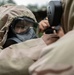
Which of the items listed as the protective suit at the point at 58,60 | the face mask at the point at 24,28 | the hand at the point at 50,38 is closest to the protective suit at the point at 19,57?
the hand at the point at 50,38

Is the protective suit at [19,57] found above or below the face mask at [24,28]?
above

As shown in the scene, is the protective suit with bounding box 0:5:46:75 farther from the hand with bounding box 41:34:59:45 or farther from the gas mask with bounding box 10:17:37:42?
the gas mask with bounding box 10:17:37:42

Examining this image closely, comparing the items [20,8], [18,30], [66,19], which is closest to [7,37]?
[18,30]

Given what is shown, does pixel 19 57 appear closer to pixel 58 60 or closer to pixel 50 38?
pixel 50 38

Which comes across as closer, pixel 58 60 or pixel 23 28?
pixel 58 60

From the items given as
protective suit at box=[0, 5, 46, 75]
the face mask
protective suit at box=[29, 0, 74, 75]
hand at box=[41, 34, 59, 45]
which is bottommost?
the face mask

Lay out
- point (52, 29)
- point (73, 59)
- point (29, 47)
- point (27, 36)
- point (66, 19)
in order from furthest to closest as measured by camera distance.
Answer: point (27, 36), point (52, 29), point (29, 47), point (66, 19), point (73, 59)

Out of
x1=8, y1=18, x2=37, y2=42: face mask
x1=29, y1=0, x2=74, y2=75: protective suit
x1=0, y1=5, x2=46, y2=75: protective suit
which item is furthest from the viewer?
x1=8, y1=18, x2=37, y2=42: face mask

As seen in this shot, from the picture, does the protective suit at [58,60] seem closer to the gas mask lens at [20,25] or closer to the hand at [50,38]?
the hand at [50,38]

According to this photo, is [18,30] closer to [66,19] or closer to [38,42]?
[38,42]

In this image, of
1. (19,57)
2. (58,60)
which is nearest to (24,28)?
(19,57)

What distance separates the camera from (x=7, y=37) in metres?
3.01

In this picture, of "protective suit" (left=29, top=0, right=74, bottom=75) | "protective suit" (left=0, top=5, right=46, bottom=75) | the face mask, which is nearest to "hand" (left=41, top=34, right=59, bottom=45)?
"protective suit" (left=0, top=5, right=46, bottom=75)

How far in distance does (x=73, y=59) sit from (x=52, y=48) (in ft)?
0.27
